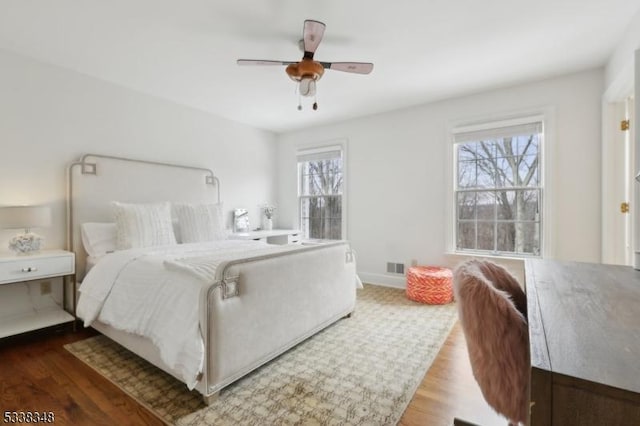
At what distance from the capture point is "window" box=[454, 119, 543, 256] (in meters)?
3.29

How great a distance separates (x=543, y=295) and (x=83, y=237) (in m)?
3.50

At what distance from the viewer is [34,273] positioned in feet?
7.99

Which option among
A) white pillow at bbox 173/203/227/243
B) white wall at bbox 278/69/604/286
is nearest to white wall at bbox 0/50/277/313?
white pillow at bbox 173/203/227/243

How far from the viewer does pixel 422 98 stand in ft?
12.2

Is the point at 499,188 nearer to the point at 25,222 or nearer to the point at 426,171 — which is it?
the point at 426,171

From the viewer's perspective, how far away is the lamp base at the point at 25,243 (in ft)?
8.28

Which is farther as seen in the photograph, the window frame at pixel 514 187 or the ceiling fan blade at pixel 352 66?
the window frame at pixel 514 187

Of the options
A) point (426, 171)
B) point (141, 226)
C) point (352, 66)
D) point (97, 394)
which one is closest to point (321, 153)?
point (426, 171)

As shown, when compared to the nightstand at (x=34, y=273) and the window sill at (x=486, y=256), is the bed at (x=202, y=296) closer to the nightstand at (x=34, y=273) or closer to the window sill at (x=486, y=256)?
the nightstand at (x=34, y=273)

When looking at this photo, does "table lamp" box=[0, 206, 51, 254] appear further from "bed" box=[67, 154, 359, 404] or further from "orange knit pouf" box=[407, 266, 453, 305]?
"orange knit pouf" box=[407, 266, 453, 305]

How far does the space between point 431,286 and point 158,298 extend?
2.70 m

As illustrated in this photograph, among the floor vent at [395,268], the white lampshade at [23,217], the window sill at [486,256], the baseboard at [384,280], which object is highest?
the white lampshade at [23,217]

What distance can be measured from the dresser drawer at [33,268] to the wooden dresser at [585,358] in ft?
10.8

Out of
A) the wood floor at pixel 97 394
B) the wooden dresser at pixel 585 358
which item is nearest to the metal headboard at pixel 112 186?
the wood floor at pixel 97 394
